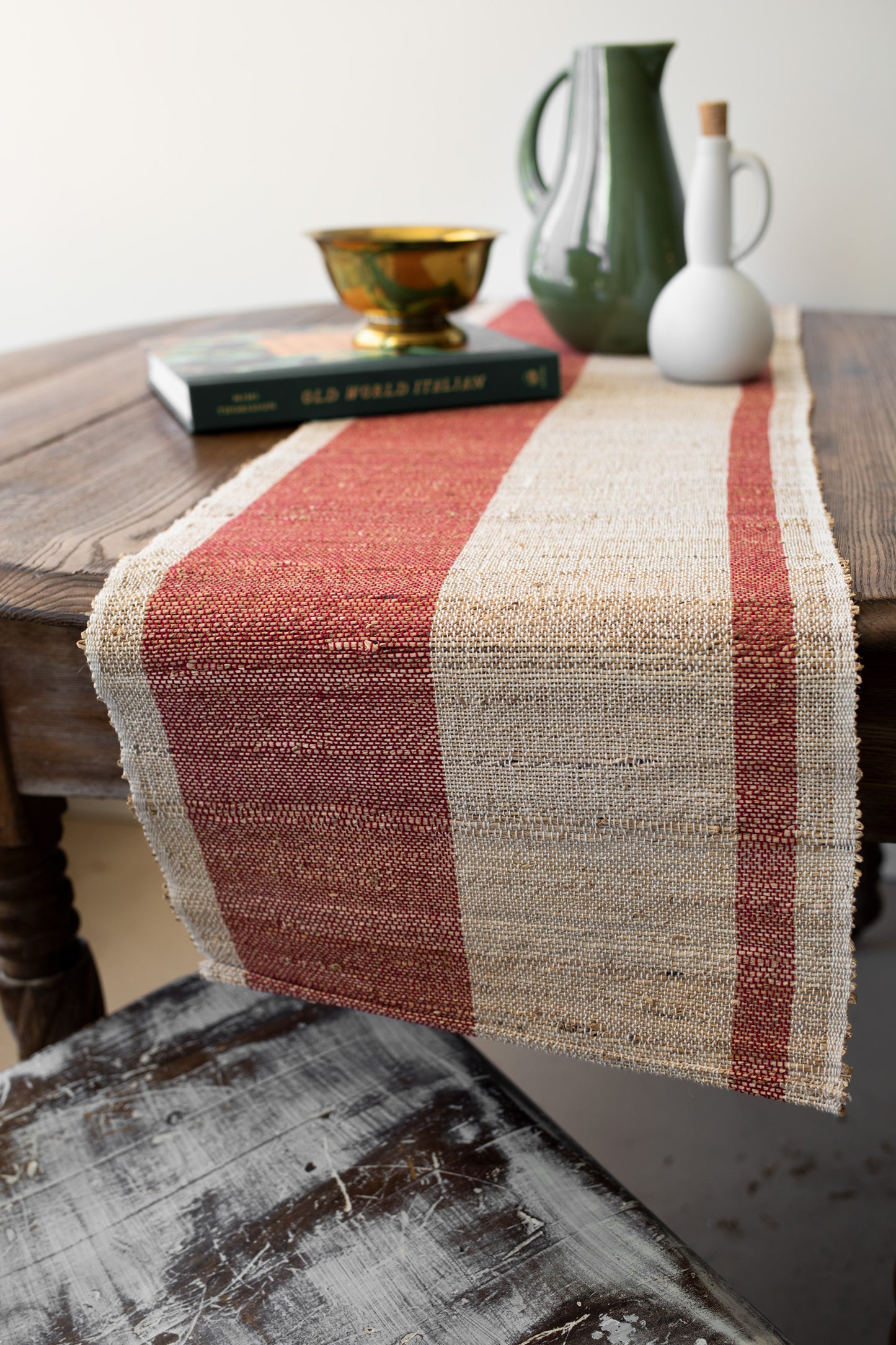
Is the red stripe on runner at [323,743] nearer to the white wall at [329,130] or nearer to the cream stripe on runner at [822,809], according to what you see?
the cream stripe on runner at [822,809]

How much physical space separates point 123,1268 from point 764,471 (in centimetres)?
54

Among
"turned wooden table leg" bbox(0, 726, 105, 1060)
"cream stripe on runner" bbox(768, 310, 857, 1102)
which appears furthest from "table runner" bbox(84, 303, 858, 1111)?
"turned wooden table leg" bbox(0, 726, 105, 1060)

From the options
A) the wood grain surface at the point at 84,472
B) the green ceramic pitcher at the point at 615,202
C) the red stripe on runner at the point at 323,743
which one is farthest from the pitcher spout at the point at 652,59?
the red stripe on runner at the point at 323,743

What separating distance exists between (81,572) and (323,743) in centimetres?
16

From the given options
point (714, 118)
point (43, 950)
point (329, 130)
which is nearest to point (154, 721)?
point (43, 950)

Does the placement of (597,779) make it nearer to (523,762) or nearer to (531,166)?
(523,762)

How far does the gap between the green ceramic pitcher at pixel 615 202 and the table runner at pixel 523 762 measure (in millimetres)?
450

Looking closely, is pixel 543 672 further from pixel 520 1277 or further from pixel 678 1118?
pixel 678 1118

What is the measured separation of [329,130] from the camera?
1402 mm

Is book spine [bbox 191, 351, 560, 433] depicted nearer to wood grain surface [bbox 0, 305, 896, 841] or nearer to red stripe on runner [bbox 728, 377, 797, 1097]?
wood grain surface [bbox 0, 305, 896, 841]

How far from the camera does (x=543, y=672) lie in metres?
0.45

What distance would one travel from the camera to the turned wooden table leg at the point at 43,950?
0.71 m

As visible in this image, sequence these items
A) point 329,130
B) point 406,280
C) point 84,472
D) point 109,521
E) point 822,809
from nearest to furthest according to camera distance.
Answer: point 822,809, point 109,521, point 84,472, point 406,280, point 329,130

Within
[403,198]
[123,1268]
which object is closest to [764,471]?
[123,1268]
